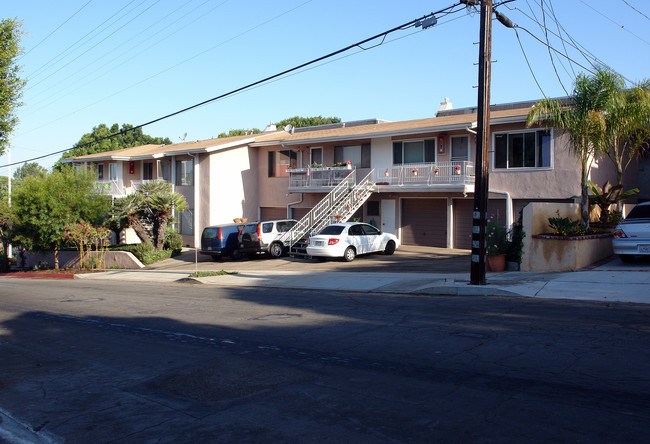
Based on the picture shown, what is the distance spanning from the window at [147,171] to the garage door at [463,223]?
21646 mm

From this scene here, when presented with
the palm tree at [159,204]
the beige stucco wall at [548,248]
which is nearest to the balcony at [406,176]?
the palm tree at [159,204]

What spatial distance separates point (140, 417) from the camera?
18.4 ft

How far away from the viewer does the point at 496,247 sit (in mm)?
16016

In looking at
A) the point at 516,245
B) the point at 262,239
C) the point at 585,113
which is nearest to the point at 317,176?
the point at 262,239

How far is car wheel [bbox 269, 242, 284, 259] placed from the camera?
24913 mm

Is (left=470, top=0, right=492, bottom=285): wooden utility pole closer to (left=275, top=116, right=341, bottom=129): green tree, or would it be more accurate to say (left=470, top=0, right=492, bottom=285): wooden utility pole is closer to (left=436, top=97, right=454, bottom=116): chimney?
(left=436, top=97, right=454, bottom=116): chimney

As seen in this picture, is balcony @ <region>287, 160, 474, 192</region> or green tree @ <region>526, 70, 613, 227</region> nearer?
green tree @ <region>526, 70, 613, 227</region>

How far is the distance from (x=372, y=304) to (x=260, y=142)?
2170 centimetres

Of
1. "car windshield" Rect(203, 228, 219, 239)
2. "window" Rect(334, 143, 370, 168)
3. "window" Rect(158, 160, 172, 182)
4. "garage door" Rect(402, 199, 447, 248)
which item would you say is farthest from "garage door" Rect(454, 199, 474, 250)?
"window" Rect(158, 160, 172, 182)

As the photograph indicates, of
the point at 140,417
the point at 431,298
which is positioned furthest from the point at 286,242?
the point at 140,417

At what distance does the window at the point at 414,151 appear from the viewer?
1006 inches

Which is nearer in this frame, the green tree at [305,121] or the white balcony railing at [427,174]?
the white balcony railing at [427,174]

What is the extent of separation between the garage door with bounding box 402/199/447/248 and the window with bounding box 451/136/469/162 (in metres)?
2.07

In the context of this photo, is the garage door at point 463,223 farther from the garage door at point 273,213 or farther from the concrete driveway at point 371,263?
the garage door at point 273,213
